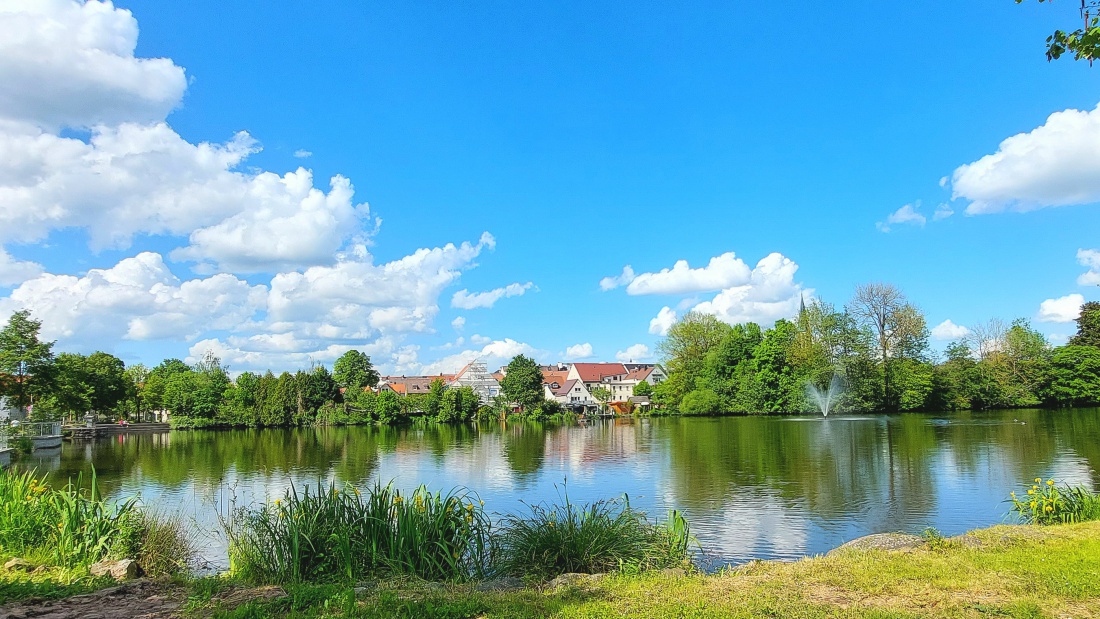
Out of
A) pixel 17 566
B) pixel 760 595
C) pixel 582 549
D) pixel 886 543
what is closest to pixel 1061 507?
pixel 886 543

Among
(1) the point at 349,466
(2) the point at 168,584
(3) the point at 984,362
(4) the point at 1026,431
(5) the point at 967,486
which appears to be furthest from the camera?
(3) the point at 984,362

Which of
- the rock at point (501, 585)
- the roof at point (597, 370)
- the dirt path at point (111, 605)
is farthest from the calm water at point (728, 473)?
the roof at point (597, 370)

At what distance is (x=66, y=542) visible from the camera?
28.3ft

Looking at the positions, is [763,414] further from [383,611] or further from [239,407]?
[383,611]

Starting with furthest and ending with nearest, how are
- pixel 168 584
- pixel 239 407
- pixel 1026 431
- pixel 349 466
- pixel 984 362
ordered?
pixel 239 407
pixel 984 362
pixel 1026 431
pixel 349 466
pixel 168 584

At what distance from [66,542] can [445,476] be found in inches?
710

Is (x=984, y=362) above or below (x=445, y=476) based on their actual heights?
above

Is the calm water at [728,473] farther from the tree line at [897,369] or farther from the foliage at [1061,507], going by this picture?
the tree line at [897,369]

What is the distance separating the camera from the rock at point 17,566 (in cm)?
796

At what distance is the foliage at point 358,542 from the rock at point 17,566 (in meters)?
2.20

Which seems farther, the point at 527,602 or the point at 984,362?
the point at 984,362

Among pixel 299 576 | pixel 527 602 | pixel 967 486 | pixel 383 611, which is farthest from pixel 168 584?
pixel 967 486

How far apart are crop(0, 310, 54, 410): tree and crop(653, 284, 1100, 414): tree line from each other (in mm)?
60550

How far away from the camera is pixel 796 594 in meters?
6.13
